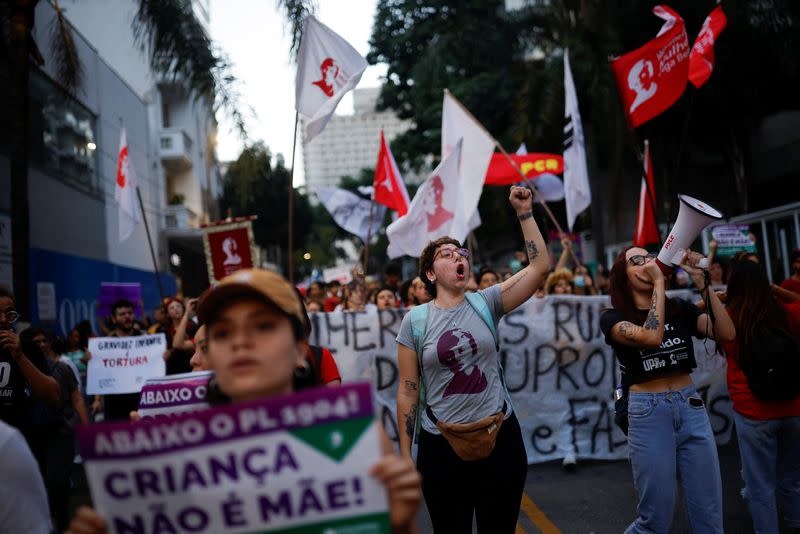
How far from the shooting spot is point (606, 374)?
7910mm

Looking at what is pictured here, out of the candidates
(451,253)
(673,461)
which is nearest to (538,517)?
(673,461)

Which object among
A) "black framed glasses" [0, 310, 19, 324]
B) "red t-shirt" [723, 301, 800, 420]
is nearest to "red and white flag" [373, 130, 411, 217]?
"red t-shirt" [723, 301, 800, 420]

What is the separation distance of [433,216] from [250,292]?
19.4ft

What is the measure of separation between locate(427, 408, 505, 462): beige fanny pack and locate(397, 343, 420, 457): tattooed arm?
1.02ft

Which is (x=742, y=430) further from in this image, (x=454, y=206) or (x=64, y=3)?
(x=64, y=3)

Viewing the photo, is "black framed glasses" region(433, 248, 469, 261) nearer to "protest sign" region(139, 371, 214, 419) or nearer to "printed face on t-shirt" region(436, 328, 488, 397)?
Answer: "printed face on t-shirt" region(436, 328, 488, 397)

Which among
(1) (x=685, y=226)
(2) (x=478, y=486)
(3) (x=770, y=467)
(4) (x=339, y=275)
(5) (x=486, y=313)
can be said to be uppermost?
(4) (x=339, y=275)

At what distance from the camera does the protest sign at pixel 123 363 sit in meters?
8.45

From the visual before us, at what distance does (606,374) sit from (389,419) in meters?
2.20

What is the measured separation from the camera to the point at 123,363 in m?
8.53

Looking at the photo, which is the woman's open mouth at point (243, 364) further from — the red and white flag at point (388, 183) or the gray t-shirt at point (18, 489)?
the red and white flag at point (388, 183)

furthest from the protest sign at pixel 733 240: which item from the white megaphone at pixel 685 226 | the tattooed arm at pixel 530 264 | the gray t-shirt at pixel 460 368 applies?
the gray t-shirt at pixel 460 368

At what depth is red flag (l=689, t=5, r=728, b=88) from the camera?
318 inches

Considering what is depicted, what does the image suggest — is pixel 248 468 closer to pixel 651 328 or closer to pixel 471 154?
pixel 651 328
